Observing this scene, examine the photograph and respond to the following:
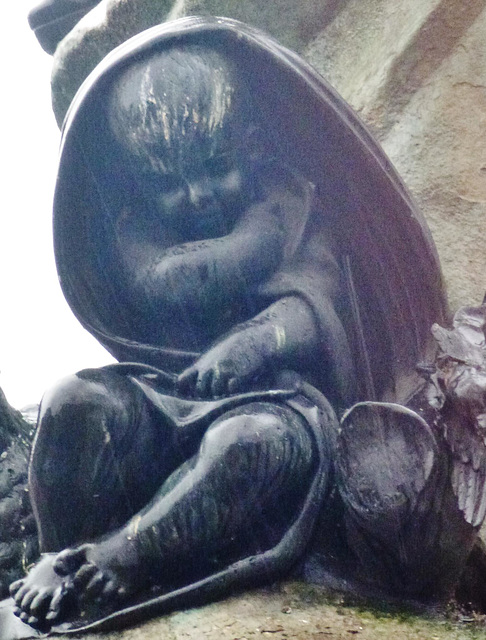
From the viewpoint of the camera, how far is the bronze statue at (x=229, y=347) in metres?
1.72

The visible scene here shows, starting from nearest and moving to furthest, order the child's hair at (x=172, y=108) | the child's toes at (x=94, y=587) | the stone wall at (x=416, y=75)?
the child's toes at (x=94, y=587) → the child's hair at (x=172, y=108) → the stone wall at (x=416, y=75)

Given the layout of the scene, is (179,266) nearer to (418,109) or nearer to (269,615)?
(269,615)

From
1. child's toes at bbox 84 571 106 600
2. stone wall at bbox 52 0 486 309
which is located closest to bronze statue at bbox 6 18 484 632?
child's toes at bbox 84 571 106 600

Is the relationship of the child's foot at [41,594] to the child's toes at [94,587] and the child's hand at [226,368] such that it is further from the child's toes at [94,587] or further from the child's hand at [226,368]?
the child's hand at [226,368]

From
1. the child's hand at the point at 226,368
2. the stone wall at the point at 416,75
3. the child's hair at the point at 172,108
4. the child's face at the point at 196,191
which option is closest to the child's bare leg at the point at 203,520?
the child's hand at the point at 226,368

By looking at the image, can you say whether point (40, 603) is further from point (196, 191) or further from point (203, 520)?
point (196, 191)

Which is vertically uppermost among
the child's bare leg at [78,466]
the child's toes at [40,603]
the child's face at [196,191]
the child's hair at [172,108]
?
the child's hair at [172,108]

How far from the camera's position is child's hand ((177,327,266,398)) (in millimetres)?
1904

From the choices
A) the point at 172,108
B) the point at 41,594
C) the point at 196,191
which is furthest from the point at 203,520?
the point at 172,108

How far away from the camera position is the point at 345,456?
1.77m

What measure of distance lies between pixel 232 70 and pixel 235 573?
1.20 metres

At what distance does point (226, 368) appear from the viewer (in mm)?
1910

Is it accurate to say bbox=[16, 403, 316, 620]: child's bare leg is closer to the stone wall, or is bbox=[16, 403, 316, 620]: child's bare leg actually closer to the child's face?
the child's face

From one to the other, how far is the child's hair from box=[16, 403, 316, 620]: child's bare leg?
0.69m
